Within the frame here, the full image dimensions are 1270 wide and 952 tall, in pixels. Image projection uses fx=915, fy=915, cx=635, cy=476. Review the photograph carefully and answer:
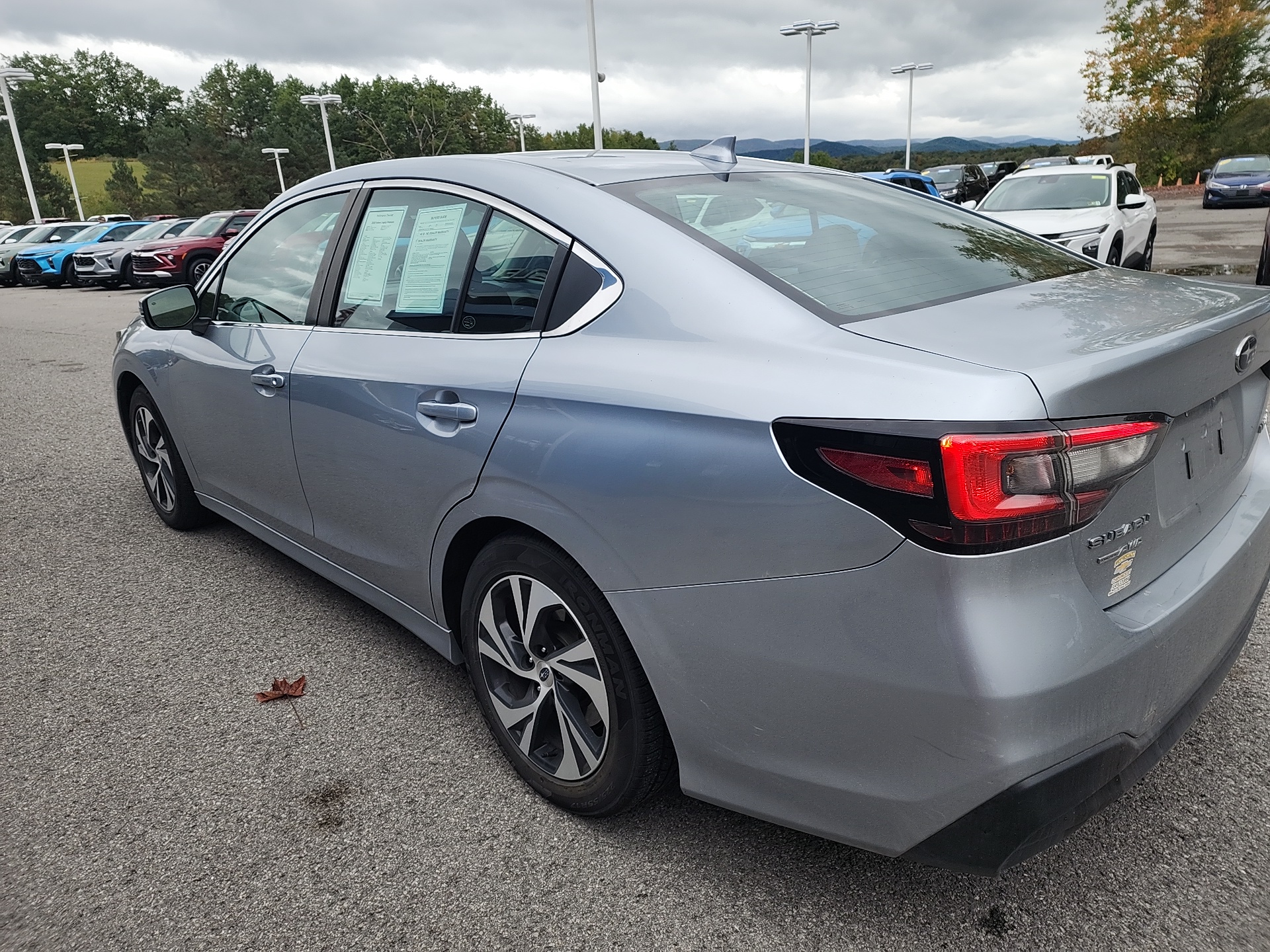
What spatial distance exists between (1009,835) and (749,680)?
20.1 inches

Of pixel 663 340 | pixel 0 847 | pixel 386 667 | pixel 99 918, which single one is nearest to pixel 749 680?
pixel 663 340

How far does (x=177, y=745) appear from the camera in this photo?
269cm

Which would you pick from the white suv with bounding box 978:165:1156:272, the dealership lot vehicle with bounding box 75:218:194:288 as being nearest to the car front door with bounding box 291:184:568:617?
the white suv with bounding box 978:165:1156:272

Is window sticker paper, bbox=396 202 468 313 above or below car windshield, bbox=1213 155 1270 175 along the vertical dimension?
above

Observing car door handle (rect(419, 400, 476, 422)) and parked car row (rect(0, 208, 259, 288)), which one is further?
parked car row (rect(0, 208, 259, 288))

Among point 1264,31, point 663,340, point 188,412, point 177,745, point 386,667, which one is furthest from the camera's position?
point 1264,31

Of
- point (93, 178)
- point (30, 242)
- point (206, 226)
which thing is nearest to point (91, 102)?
point (93, 178)

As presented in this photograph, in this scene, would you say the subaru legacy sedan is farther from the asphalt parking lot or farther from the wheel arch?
the asphalt parking lot

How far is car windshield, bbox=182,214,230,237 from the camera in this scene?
20.5 metres

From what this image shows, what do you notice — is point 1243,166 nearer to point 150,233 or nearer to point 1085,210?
point 1085,210

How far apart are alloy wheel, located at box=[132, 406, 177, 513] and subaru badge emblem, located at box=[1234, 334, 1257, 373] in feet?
13.3

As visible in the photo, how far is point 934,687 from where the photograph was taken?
4.95 ft

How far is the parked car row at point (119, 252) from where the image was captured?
1955cm

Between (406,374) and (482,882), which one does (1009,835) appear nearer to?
(482,882)
